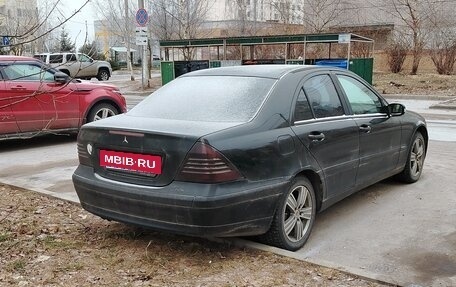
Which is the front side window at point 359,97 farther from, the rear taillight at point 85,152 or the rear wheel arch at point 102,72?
the rear wheel arch at point 102,72

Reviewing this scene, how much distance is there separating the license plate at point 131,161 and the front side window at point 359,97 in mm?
2264

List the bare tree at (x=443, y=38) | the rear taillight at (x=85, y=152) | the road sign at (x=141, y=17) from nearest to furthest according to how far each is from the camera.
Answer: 1. the rear taillight at (x=85, y=152)
2. the road sign at (x=141, y=17)
3. the bare tree at (x=443, y=38)

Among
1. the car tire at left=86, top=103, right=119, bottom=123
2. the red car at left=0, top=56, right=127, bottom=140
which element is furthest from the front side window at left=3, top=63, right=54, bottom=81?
the car tire at left=86, top=103, right=119, bottom=123

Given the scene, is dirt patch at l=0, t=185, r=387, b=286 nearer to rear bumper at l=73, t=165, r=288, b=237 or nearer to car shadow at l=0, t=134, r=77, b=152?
rear bumper at l=73, t=165, r=288, b=237

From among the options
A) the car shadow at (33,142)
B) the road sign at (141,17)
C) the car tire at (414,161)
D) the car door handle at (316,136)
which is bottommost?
the car shadow at (33,142)

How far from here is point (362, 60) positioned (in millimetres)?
20406

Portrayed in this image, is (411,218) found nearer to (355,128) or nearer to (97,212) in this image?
(355,128)

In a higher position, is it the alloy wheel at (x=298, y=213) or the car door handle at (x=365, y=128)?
the car door handle at (x=365, y=128)

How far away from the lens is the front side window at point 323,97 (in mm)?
4574

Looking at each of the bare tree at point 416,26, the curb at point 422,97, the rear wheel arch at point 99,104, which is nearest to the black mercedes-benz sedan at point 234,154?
the rear wheel arch at point 99,104

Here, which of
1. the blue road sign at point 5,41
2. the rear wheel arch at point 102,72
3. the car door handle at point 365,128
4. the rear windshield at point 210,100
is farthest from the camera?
the rear wheel arch at point 102,72

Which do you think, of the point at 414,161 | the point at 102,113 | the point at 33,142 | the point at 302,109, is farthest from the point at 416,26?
the point at 302,109

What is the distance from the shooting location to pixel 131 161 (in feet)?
12.7

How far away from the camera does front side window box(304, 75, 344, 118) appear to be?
4574 millimetres
